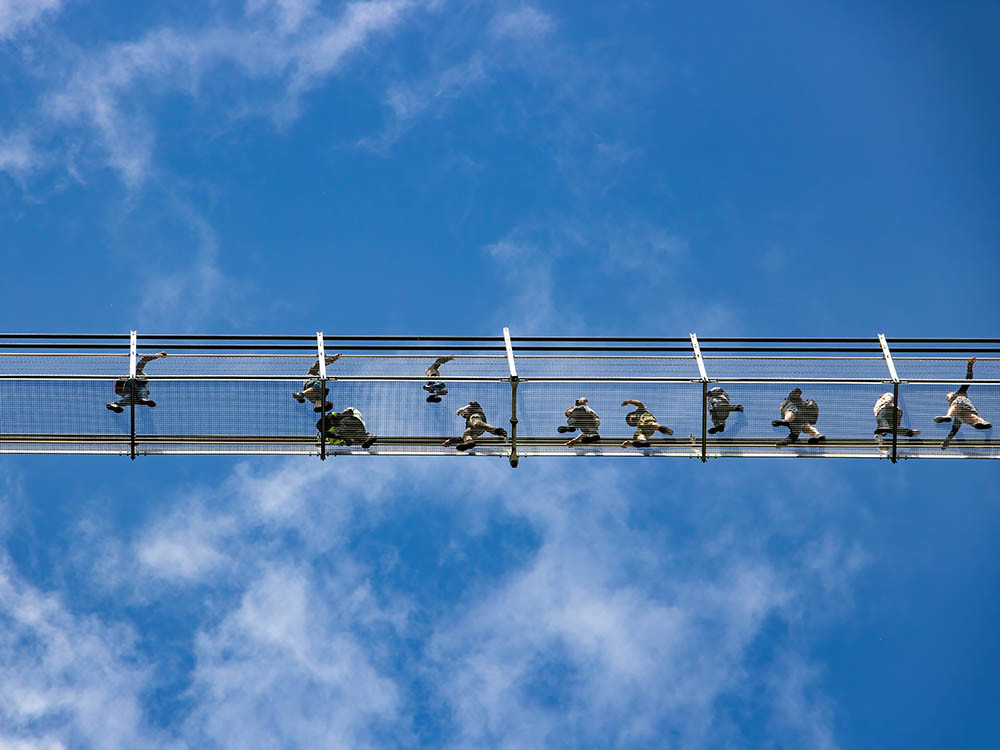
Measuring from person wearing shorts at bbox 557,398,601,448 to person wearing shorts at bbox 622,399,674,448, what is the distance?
1.01 m

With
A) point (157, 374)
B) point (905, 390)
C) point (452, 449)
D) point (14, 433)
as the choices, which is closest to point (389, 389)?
point (452, 449)

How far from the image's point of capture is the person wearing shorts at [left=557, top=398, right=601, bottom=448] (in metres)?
59.7

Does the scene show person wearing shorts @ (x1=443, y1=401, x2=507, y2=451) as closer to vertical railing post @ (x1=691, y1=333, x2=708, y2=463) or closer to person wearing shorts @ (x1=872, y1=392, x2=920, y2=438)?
vertical railing post @ (x1=691, y1=333, x2=708, y2=463)

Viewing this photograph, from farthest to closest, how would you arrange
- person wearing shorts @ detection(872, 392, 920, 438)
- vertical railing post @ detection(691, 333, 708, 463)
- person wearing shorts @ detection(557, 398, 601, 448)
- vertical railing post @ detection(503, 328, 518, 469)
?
person wearing shorts @ detection(872, 392, 920, 438) < person wearing shorts @ detection(557, 398, 601, 448) < vertical railing post @ detection(691, 333, 708, 463) < vertical railing post @ detection(503, 328, 518, 469)

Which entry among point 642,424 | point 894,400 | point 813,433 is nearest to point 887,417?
point 894,400

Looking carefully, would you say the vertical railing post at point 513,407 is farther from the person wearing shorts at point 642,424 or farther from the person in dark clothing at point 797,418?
the person in dark clothing at point 797,418

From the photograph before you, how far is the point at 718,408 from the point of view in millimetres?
59719

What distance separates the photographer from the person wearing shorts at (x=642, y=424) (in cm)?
5984

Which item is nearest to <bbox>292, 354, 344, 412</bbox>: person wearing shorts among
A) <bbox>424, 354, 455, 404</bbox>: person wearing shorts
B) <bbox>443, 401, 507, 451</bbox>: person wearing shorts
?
<bbox>424, 354, 455, 404</bbox>: person wearing shorts

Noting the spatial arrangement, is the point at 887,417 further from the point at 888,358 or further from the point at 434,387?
→ the point at 434,387

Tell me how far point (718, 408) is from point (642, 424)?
91.8 inches

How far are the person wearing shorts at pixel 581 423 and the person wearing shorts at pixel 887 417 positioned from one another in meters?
8.62

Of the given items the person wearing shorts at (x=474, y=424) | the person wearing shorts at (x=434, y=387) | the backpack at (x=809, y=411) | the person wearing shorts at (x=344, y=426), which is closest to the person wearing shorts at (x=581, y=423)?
the person wearing shorts at (x=474, y=424)

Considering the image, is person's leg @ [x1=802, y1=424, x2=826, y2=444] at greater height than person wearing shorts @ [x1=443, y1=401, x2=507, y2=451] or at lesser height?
lesser
